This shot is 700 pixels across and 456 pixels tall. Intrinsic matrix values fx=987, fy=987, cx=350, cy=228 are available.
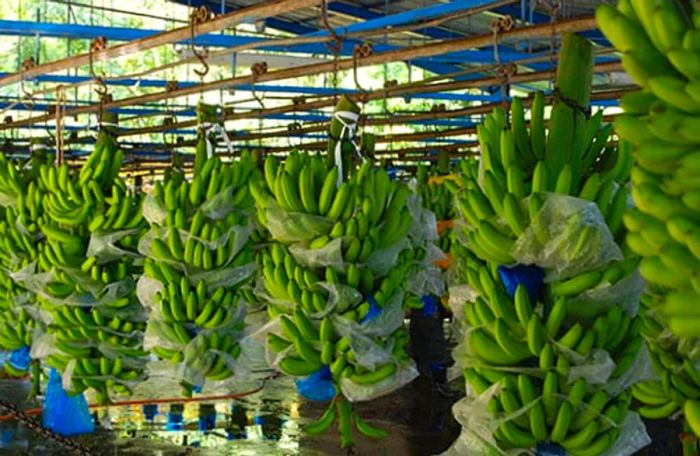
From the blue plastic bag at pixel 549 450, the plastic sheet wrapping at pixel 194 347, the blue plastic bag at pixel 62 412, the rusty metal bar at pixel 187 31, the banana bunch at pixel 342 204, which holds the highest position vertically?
the rusty metal bar at pixel 187 31

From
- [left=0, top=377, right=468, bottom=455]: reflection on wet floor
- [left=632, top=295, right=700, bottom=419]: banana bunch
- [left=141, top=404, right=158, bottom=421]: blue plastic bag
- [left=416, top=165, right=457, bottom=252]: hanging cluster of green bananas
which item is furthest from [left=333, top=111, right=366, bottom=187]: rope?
[left=141, top=404, right=158, bottom=421]: blue plastic bag

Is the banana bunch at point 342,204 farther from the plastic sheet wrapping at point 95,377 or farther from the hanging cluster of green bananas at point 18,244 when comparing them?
the hanging cluster of green bananas at point 18,244

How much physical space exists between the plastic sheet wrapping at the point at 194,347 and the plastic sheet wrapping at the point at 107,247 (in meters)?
0.50

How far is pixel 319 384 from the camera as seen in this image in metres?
2.94

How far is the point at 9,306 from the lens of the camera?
14.6 ft

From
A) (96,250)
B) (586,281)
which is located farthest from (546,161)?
(96,250)

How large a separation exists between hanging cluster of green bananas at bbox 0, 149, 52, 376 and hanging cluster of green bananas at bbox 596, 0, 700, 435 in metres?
3.37

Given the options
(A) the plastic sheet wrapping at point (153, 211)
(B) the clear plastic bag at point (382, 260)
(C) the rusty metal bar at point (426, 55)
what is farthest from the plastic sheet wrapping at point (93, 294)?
(B) the clear plastic bag at point (382, 260)

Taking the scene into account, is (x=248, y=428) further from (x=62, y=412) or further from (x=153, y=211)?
(x=153, y=211)

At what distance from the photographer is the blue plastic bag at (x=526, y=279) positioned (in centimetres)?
226

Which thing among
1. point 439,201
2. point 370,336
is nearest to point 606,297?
point 370,336

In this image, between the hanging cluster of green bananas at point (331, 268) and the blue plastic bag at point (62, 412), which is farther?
the blue plastic bag at point (62, 412)

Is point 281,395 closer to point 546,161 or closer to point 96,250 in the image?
point 96,250

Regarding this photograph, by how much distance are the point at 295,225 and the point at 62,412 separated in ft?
9.40
